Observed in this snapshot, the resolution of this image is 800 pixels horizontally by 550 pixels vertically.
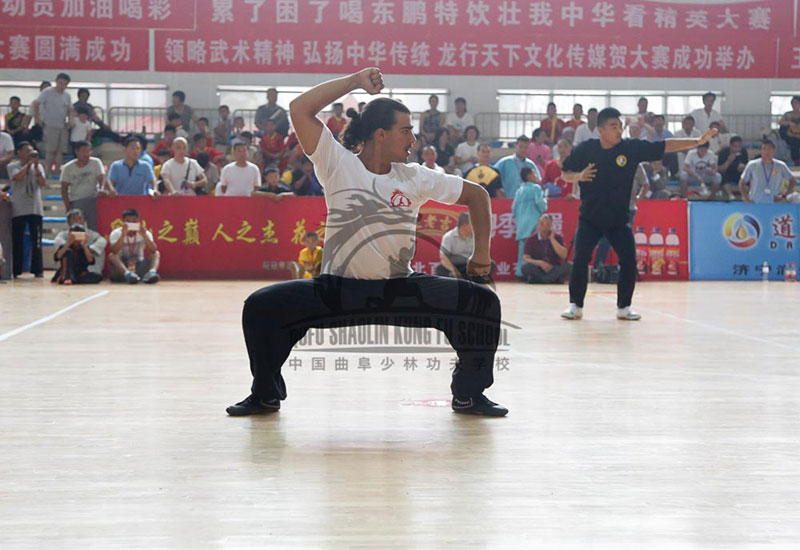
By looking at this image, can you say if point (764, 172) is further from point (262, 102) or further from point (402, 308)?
point (402, 308)

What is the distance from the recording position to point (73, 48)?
14.1 metres

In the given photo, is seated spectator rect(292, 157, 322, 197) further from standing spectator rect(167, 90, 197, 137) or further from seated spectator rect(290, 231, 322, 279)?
standing spectator rect(167, 90, 197, 137)

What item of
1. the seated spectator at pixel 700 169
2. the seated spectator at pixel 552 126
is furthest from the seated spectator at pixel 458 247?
the seated spectator at pixel 700 169

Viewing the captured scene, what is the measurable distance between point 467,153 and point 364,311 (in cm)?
1292

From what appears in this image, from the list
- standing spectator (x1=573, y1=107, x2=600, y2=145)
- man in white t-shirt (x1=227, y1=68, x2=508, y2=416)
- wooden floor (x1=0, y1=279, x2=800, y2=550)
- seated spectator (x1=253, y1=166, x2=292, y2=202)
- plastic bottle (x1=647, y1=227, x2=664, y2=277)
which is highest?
standing spectator (x1=573, y1=107, x2=600, y2=145)

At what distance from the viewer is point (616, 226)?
895 centimetres

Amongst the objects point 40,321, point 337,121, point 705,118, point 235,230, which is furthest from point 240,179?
point 705,118

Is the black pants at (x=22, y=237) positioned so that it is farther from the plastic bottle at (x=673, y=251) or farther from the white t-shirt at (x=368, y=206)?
the white t-shirt at (x=368, y=206)

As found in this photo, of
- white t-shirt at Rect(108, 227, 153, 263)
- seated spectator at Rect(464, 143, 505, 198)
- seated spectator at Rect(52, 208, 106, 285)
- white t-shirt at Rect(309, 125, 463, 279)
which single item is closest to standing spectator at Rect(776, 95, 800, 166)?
seated spectator at Rect(464, 143, 505, 198)

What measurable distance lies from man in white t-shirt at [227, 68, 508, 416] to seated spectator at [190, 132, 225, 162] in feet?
41.6

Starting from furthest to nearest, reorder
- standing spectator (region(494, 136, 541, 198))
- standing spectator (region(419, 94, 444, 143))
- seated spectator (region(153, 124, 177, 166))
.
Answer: standing spectator (region(419, 94, 444, 143)), seated spectator (region(153, 124, 177, 166)), standing spectator (region(494, 136, 541, 198))

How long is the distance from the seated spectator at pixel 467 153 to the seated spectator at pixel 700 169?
3.57 metres

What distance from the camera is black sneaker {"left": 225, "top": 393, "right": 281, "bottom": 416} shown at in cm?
448

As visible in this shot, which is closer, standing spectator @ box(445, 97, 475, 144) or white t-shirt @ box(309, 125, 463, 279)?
white t-shirt @ box(309, 125, 463, 279)
